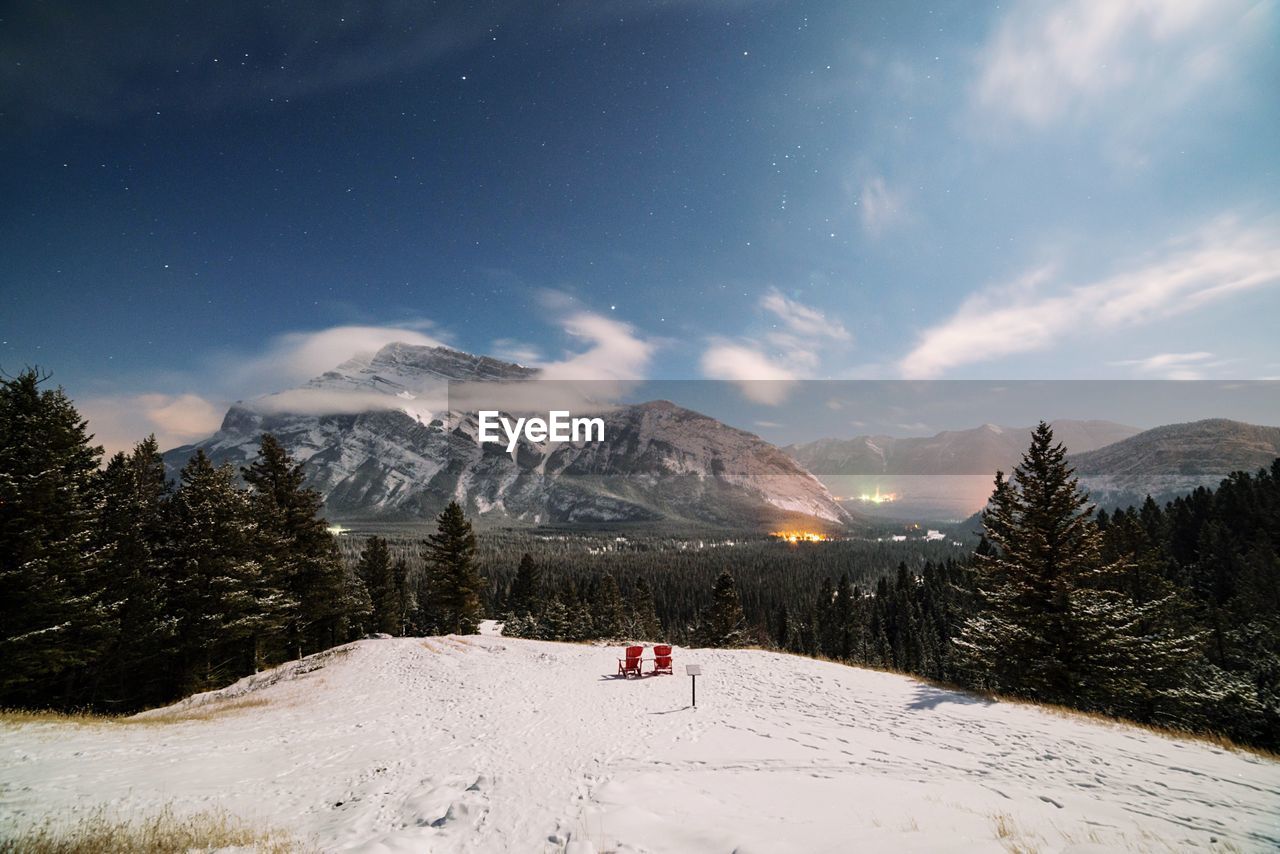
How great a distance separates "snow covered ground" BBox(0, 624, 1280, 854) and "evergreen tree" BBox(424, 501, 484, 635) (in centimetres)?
2314

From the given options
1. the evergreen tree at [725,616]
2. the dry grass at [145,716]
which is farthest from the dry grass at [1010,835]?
the evergreen tree at [725,616]

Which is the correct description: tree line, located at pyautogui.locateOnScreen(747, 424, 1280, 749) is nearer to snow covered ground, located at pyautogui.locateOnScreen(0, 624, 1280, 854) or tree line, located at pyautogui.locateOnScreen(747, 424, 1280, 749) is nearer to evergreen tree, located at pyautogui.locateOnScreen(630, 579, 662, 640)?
snow covered ground, located at pyautogui.locateOnScreen(0, 624, 1280, 854)

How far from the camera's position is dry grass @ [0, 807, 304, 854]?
5.74 m

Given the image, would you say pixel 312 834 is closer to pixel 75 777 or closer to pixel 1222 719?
pixel 75 777

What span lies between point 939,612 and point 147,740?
315 ft

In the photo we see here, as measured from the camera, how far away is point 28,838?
234 inches

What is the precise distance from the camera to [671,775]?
952 cm

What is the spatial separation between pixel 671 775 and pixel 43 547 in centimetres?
2396

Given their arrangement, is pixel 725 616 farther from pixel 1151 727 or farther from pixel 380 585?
pixel 380 585

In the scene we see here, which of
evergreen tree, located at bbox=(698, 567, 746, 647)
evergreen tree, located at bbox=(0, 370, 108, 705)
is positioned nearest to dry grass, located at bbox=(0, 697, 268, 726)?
evergreen tree, located at bbox=(0, 370, 108, 705)

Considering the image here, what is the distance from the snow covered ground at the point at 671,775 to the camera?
6844 mm

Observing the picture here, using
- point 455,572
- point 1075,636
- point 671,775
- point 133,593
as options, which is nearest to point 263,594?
point 133,593

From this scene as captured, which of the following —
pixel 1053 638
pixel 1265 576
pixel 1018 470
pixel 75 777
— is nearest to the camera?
pixel 75 777

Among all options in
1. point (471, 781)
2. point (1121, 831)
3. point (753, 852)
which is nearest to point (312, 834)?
point (471, 781)
